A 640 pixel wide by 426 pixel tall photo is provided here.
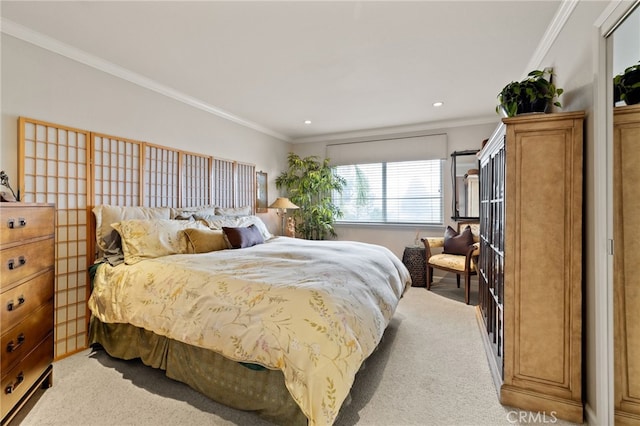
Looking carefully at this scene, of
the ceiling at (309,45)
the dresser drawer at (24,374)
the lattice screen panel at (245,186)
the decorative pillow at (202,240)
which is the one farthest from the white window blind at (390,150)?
the dresser drawer at (24,374)

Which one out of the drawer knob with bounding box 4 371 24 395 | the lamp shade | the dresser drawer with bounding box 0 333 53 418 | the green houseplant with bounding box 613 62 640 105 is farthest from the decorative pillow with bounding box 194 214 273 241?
the green houseplant with bounding box 613 62 640 105

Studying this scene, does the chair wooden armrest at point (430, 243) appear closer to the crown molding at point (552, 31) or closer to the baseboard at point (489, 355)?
the baseboard at point (489, 355)

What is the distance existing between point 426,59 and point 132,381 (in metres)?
3.46

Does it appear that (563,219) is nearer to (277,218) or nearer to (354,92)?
(354,92)

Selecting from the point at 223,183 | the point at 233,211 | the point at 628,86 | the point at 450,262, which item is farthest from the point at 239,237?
the point at 628,86

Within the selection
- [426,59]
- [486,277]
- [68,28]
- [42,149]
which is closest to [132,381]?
[42,149]

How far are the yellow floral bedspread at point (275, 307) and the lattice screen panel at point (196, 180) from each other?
1396 millimetres

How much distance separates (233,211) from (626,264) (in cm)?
366

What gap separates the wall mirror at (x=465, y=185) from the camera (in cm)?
439

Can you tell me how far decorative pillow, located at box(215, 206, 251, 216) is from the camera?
3679mm

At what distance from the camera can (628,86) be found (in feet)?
4.68

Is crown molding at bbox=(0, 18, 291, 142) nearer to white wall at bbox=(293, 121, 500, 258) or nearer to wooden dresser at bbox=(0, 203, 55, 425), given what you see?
wooden dresser at bbox=(0, 203, 55, 425)

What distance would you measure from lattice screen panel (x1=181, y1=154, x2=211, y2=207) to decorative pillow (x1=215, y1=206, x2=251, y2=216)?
9.9 inches

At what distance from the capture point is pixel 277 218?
5.35 m
